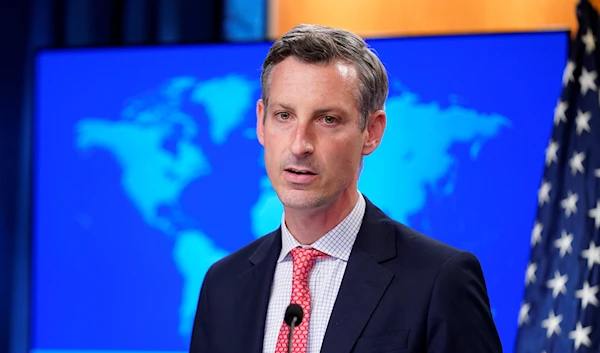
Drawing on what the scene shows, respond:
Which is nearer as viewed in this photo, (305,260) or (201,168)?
(305,260)

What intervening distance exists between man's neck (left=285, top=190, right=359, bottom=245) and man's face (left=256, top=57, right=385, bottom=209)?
5 centimetres

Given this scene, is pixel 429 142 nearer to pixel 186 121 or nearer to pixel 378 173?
pixel 378 173

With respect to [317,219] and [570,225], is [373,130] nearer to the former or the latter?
[317,219]

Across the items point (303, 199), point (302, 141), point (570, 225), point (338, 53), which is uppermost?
point (338, 53)

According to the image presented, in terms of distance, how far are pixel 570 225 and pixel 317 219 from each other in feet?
8.29

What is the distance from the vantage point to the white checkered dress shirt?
1873 millimetres

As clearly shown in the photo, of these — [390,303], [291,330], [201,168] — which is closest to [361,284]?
[390,303]

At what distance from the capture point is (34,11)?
5141 millimetres

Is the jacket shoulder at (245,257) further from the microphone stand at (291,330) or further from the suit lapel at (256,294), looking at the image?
the microphone stand at (291,330)

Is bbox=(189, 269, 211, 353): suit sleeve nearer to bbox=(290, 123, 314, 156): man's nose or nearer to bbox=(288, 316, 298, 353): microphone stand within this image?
bbox=(288, 316, 298, 353): microphone stand

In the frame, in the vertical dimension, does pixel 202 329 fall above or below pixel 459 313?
below

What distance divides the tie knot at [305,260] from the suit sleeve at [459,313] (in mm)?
270

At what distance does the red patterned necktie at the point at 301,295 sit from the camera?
1.82m

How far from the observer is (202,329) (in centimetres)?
206
